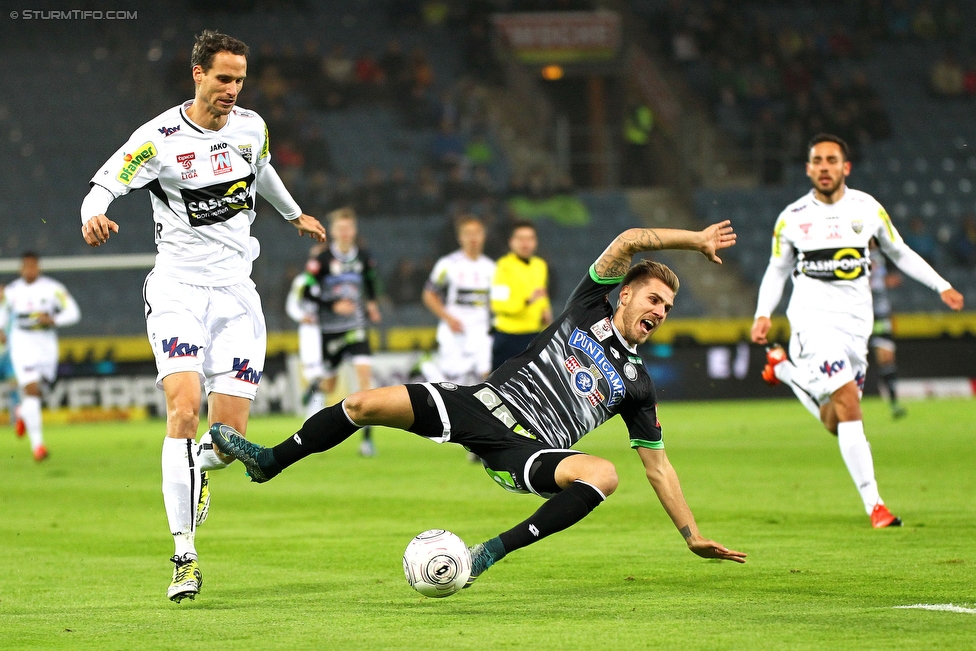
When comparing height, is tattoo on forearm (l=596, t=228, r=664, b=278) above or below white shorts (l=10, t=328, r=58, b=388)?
above

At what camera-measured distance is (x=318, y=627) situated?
17.0ft

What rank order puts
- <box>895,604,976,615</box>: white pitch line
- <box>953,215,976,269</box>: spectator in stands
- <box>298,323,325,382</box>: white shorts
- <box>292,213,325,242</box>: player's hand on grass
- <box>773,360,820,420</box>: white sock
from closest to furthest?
<box>895,604,976,615</box>: white pitch line, <box>292,213,325,242</box>: player's hand on grass, <box>773,360,820,420</box>: white sock, <box>298,323,325,382</box>: white shorts, <box>953,215,976,269</box>: spectator in stands

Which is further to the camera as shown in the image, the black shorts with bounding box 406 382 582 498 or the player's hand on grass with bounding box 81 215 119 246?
the player's hand on grass with bounding box 81 215 119 246

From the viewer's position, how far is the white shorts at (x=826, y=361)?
28.6ft

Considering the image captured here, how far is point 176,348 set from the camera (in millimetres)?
6277

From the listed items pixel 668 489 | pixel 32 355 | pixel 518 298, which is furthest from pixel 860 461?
pixel 32 355

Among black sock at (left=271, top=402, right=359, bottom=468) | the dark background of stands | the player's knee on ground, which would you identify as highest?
the dark background of stands

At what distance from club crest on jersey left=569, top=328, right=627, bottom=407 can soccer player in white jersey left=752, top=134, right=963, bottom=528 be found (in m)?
3.09

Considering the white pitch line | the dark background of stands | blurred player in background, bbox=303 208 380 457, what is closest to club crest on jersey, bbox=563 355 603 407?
the white pitch line

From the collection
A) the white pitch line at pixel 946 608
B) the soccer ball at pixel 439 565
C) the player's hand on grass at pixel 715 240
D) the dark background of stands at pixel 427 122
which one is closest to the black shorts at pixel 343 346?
the dark background of stands at pixel 427 122

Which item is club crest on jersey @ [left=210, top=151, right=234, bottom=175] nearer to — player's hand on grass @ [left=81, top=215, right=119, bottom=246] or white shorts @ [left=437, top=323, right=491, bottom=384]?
player's hand on grass @ [left=81, top=215, right=119, bottom=246]

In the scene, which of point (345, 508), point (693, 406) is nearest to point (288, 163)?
point (693, 406)

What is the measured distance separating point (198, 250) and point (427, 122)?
20.7 m

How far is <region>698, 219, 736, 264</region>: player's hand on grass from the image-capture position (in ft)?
18.8
